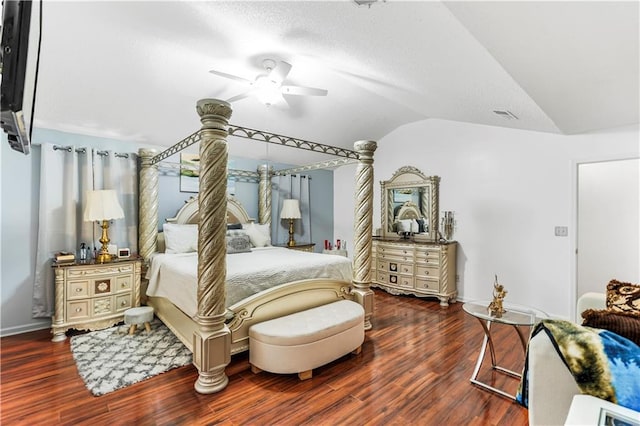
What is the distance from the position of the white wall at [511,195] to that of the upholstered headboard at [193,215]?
10.0ft

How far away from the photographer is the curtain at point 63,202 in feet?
10.8

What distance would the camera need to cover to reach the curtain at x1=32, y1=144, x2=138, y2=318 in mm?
3299

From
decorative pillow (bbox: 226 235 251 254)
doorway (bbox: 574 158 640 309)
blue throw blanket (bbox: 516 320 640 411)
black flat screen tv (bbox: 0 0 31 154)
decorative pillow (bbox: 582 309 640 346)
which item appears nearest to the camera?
black flat screen tv (bbox: 0 0 31 154)

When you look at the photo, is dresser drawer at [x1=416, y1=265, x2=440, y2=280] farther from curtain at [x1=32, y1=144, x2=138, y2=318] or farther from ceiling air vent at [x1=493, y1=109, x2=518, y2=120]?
curtain at [x1=32, y1=144, x2=138, y2=318]

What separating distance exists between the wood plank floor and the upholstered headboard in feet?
5.20

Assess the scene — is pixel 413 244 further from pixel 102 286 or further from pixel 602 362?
pixel 102 286

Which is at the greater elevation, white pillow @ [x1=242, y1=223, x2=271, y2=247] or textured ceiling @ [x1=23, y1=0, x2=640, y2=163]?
textured ceiling @ [x1=23, y1=0, x2=640, y2=163]

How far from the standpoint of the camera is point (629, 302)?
4.87 ft

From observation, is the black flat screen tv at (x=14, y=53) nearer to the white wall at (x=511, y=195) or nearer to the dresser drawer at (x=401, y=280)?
the dresser drawer at (x=401, y=280)

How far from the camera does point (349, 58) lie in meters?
2.51

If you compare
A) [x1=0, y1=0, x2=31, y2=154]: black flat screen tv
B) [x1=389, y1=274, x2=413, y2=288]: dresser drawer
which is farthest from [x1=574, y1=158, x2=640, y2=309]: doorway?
[x1=0, y1=0, x2=31, y2=154]: black flat screen tv

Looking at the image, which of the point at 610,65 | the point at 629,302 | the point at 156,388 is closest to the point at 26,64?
the point at 156,388

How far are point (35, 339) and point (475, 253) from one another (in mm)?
5645

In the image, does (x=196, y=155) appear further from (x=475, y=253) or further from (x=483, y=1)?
(x=475, y=253)
